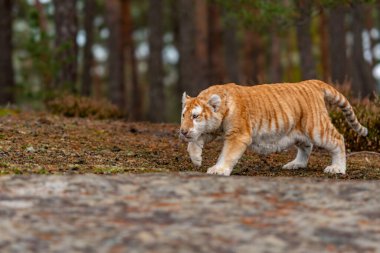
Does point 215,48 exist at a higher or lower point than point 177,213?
higher

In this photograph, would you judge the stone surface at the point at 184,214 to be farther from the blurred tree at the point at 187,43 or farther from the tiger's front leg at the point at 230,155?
the blurred tree at the point at 187,43

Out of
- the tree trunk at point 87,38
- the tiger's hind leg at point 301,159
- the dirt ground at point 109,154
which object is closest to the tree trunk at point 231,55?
the tree trunk at point 87,38

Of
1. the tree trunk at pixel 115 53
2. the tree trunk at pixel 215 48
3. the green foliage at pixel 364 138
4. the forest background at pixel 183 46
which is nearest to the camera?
the green foliage at pixel 364 138

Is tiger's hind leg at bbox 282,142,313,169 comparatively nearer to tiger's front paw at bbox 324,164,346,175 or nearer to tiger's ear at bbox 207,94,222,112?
tiger's front paw at bbox 324,164,346,175

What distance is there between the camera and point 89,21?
25531mm

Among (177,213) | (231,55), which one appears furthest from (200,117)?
(231,55)

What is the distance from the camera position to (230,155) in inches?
283

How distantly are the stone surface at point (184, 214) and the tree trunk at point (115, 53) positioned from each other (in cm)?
1702

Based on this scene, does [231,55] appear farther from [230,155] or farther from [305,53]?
[230,155]

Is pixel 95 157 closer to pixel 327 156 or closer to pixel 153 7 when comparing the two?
pixel 327 156

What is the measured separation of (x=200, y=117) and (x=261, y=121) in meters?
0.89

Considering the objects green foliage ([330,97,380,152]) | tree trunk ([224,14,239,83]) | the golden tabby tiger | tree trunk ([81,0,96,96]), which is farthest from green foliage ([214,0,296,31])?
tree trunk ([224,14,239,83])

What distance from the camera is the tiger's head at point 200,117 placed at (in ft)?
23.4

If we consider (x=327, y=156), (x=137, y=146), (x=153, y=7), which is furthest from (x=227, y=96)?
(x=153, y=7)
